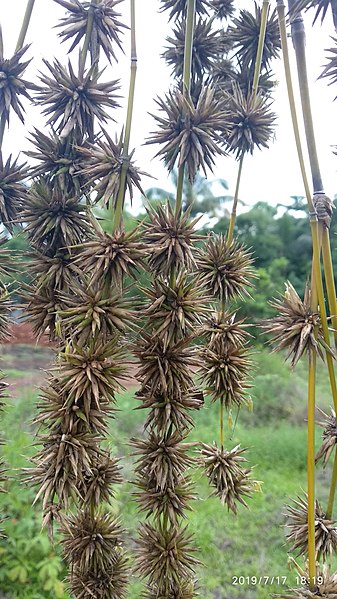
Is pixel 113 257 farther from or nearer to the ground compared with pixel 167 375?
farther from the ground

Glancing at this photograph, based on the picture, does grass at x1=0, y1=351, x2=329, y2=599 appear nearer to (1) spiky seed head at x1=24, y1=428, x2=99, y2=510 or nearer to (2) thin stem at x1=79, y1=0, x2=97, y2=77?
(1) spiky seed head at x1=24, y1=428, x2=99, y2=510

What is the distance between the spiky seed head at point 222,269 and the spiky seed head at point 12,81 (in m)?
0.29

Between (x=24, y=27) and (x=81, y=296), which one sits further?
(x=24, y=27)

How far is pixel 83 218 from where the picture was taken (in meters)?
0.58

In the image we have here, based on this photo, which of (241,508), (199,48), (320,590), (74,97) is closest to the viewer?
(320,590)

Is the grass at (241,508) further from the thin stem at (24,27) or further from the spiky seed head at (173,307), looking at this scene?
the thin stem at (24,27)

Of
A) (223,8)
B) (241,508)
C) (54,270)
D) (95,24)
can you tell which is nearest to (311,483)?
(54,270)

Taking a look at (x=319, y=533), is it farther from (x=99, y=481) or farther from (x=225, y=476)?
(x=99, y=481)

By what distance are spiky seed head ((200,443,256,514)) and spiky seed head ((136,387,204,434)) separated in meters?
0.12

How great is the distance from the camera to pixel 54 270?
56cm

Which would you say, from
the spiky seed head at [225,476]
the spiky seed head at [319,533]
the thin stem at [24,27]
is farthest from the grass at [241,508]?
the thin stem at [24,27]

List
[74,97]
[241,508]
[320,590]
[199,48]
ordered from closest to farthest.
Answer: [320,590] < [74,97] < [199,48] < [241,508]

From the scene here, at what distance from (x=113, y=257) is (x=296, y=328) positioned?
19 cm

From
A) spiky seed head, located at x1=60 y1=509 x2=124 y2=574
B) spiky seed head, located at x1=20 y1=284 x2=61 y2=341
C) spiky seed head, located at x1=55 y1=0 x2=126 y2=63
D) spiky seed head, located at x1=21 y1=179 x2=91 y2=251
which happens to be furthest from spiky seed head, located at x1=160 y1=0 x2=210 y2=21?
spiky seed head, located at x1=60 y1=509 x2=124 y2=574
